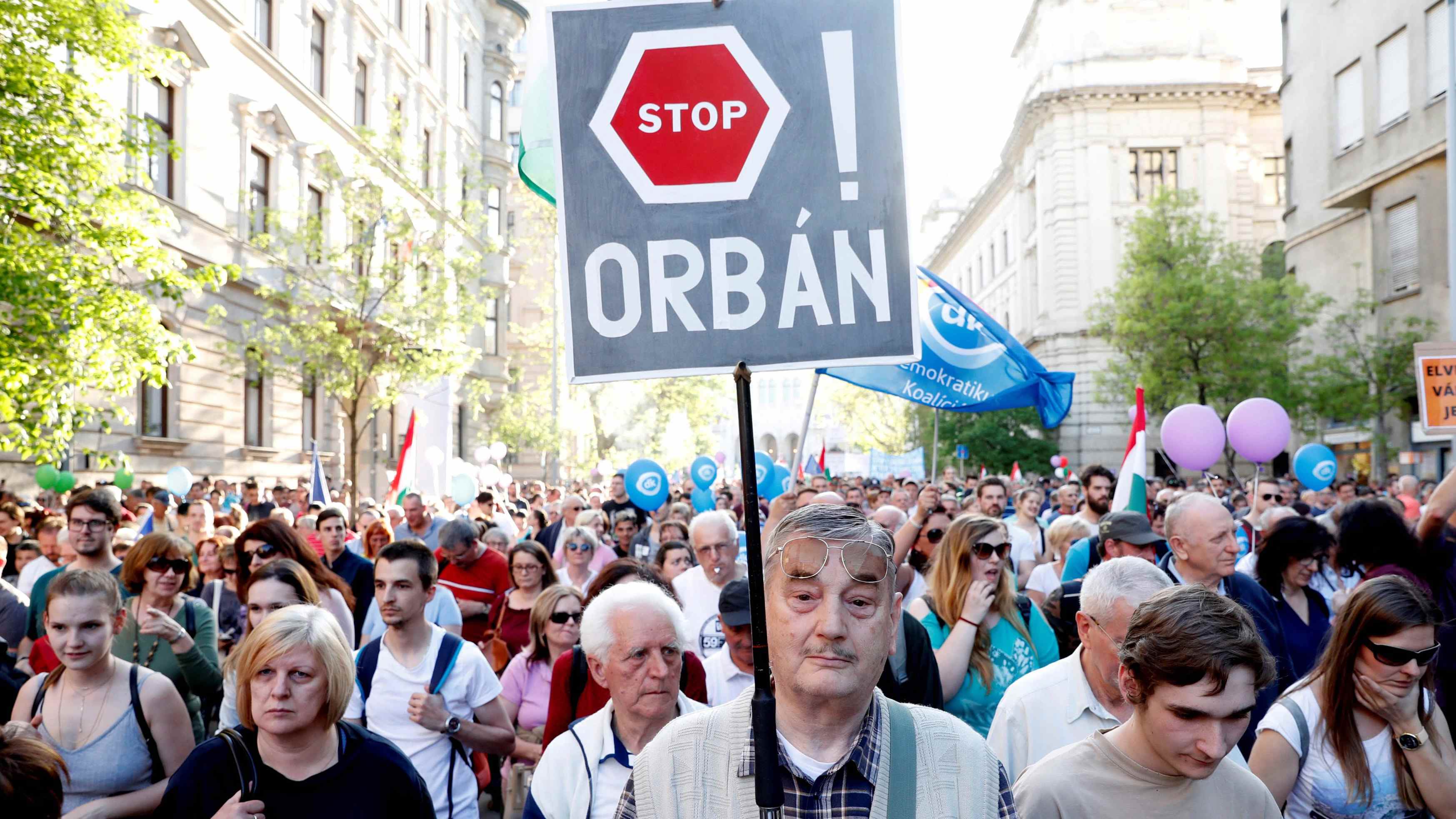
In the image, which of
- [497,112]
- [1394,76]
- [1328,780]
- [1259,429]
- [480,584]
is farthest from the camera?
[497,112]

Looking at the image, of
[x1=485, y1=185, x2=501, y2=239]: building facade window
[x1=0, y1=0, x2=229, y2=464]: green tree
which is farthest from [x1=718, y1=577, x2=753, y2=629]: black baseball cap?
[x1=485, y1=185, x2=501, y2=239]: building facade window

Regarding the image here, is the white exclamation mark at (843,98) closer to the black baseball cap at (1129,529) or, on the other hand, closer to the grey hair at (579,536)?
the black baseball cap at (1129,529)

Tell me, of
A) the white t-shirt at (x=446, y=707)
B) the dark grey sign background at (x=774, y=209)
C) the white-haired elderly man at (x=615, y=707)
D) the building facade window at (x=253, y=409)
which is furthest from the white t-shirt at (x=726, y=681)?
the building facade window at (x=253, y=409)

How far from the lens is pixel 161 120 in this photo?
862 inches

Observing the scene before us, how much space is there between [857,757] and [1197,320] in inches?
1478

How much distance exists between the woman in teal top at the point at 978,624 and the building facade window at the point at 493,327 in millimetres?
38897

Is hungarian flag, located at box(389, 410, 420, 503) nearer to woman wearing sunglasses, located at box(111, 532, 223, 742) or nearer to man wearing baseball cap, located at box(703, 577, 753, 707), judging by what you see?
woman wearing sunglasses, located at box(111, 532, 223, 742)

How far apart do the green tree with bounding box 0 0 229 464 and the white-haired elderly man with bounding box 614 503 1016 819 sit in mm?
11441

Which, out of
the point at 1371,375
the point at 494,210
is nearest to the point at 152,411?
the point at 494,210

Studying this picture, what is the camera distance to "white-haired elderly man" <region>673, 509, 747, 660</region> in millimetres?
6660

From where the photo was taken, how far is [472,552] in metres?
8.59

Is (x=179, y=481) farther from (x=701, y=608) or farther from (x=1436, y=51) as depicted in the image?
(x=1436, y=51)

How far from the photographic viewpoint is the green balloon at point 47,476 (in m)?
16.0

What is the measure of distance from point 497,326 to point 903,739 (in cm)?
4331
